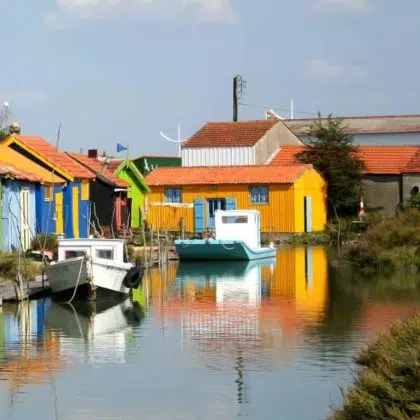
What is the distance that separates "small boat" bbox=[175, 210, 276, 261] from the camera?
45.4 metres

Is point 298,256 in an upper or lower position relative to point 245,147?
lower

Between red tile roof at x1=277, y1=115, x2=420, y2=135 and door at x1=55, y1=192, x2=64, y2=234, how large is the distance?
4090cm

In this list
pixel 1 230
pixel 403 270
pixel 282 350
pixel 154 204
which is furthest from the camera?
pixel 154 204

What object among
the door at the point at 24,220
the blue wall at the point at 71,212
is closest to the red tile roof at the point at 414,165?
the blue wall at the point at 71,212

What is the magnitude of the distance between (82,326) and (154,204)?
33300 millimetres

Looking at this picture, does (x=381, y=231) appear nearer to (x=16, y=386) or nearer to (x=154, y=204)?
(x=154, y=204)

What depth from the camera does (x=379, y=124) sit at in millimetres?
87375

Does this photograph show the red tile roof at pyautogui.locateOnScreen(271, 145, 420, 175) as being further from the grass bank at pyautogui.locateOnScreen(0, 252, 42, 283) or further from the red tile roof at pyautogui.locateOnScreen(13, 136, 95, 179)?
the grass bank at pyautogui.locateOnScreen(0, 252, 42, 283)

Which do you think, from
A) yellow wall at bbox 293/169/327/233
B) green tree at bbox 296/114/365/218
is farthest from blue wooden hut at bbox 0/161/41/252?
green tree at bbox 296/114/365/218

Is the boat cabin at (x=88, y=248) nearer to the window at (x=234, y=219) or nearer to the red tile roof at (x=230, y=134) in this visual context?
the window at (x=234, y=219)

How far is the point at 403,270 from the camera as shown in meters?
39.2

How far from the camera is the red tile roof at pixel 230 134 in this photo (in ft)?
219

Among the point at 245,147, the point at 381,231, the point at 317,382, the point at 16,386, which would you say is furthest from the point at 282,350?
the point at 245,147

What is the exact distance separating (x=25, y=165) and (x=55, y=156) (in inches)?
171
